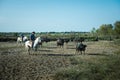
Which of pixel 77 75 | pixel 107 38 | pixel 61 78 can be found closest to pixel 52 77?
pixel 61 78

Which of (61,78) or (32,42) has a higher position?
(32,42)

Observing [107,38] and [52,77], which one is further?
[107,38]

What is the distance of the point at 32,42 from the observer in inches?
706

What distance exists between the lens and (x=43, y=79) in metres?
9.17

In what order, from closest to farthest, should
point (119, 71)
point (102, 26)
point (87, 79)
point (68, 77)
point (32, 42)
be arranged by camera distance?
point (87, 79) → point (68, 77) → point (119, 71) → point (32, 42) → point (102, 26)

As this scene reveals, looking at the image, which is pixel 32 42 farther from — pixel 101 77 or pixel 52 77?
pixel 101 77

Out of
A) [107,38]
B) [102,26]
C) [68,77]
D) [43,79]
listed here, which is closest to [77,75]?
[68,77]

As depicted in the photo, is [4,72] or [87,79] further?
[4,72]

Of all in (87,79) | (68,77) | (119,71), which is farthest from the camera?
(119,71)

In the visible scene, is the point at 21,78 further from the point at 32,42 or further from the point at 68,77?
the point at 32,42

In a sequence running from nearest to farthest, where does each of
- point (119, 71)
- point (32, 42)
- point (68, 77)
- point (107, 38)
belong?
point (68, 77) < point (119, 71) < point (32, 42) < point (107, 38)

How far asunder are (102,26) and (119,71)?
259 ft

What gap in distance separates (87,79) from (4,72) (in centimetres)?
529

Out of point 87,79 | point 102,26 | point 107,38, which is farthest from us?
point 102,26
